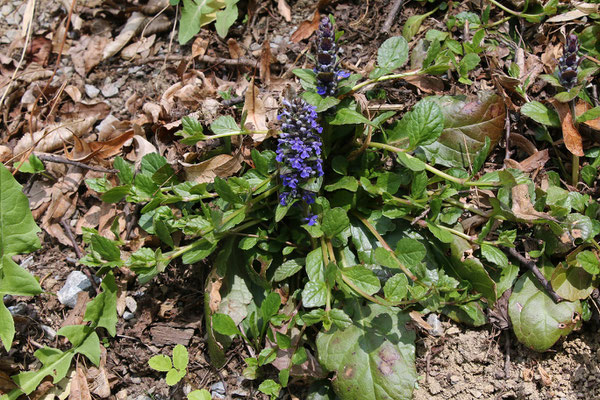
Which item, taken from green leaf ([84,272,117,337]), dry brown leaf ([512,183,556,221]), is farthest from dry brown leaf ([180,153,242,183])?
dry brown leaf ([512,183,556,221])

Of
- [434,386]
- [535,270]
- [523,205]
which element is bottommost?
[434,386]

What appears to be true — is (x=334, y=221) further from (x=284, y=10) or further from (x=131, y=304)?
(x=284, y=10)

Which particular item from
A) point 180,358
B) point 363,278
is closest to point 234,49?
point 363,278

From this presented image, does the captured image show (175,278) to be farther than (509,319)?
Yes

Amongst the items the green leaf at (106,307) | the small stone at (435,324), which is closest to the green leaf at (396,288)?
the small stone at (435,324)

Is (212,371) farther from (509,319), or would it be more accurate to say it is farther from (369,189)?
(509,319)

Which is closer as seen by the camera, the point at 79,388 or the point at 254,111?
the point at 79,388

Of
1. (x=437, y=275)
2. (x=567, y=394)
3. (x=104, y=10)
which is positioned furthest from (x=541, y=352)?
(x=104, y=10)

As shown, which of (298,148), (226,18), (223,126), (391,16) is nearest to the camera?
(298,148)
